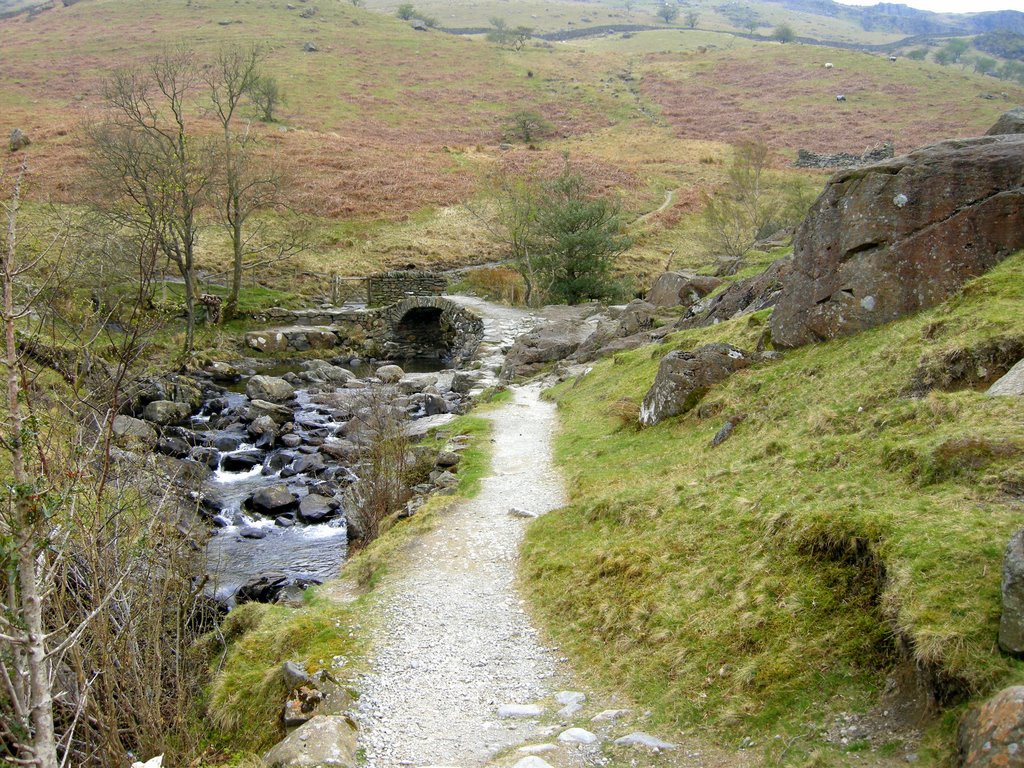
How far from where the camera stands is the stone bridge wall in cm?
4106

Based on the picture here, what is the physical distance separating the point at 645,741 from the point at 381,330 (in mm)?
32583

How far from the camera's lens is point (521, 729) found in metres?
6.19

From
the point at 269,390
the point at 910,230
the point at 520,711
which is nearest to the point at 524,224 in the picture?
the point at 269,390

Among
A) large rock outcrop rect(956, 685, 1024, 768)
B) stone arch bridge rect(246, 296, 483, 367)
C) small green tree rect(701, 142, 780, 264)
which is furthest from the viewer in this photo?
small green tree rect(701, 142, 780, 264)

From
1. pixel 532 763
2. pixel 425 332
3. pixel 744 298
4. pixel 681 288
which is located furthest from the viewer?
pixel 425 332

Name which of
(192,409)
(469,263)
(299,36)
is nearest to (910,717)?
(192,409)

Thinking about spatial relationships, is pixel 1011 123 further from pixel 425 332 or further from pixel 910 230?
pixel 425 332

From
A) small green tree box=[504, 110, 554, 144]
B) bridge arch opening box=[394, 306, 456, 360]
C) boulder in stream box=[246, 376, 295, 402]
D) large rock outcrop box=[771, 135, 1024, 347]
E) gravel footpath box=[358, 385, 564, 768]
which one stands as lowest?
bridge arch opening box=[394, 306, 456, 360]

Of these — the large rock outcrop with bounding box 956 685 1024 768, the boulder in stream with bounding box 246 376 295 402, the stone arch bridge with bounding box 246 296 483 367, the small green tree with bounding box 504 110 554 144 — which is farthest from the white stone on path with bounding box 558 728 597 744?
the small green tree with bounding box 504 110 554 144

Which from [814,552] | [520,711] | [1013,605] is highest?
[1013,605]

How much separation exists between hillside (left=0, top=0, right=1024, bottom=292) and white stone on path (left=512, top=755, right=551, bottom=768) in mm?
38642

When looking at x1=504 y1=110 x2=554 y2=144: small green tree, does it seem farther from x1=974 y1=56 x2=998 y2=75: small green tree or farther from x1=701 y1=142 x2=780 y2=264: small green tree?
x1=974 y1=56 x2=998 y2=75: small green tree

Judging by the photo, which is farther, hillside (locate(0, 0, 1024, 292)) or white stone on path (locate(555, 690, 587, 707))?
hillside (locate(0, 0, 1024, 292))

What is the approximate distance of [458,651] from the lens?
7.77 metres
